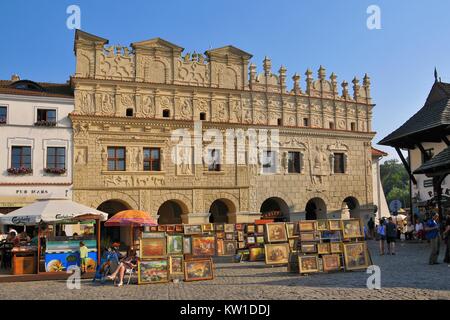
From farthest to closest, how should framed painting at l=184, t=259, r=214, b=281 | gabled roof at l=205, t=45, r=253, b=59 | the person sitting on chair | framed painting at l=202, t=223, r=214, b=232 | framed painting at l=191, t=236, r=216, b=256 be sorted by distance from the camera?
gabled roof at l=205, t=45, r=253, b=59
framed painting at l=202, t=223, r=214, b=232
framed painting at l=191, t=236, r=216, b=256
framed painting at l=184, t=259, r=214, b=281
the person sitting on chair

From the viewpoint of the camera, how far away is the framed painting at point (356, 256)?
14.5m

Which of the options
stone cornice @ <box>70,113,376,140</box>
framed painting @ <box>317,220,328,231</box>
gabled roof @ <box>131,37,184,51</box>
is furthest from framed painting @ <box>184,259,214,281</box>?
gabled roof @ <box>131,37,184,51</box>

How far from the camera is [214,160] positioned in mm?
29797

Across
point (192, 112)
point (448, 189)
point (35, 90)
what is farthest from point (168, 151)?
point (448, 189)

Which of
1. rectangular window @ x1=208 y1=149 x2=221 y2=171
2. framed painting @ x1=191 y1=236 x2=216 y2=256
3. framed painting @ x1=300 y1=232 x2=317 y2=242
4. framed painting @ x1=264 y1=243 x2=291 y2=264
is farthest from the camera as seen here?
rectangular window @ x1=208 y1=149 x2=221 y2=171

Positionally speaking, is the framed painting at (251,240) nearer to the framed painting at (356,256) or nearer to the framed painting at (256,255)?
the framed painting at (256,255)

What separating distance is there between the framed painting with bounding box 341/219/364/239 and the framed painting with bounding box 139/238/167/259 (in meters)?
5.51

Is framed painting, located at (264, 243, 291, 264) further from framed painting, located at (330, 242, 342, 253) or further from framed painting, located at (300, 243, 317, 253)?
framed painting, located at (330, 242, 342, 253)

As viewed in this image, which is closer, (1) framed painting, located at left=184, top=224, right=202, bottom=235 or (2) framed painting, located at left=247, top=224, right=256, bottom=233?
(1) framed painting, located at left=184, top=224, right=202, bottom=235

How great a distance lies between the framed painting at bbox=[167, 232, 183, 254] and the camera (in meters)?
14.0

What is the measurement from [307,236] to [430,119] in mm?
14805

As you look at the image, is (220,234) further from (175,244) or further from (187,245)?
(175,244)

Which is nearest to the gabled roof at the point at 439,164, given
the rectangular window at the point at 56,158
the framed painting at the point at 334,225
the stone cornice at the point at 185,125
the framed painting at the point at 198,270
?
the framed painting at the point at 334,225
